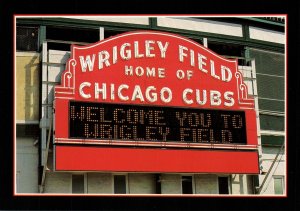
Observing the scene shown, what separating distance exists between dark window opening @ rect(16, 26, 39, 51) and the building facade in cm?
3

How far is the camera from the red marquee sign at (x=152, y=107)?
17.1 metres

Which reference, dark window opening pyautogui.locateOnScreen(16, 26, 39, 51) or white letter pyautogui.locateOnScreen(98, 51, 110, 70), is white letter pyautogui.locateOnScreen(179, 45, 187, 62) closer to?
white letter pyautogui.locateOnScreen(98, 51, 110, 70)

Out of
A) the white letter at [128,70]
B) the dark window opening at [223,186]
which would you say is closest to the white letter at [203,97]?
the white letter at [128,70]

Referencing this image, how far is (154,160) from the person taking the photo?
17625mm

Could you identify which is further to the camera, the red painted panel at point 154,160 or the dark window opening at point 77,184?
the dark window opening at point 77,184

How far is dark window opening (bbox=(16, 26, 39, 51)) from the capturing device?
1827 centimetres

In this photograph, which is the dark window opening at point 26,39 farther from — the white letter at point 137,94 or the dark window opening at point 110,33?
the white letter at point 137,94

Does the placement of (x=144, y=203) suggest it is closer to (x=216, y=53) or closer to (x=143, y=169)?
(x=143, y=169)

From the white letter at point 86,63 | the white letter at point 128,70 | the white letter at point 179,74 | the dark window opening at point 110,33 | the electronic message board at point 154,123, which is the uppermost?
the dark window opening at point 110,33

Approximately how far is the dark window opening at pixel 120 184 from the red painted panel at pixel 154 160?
0.72 metres
